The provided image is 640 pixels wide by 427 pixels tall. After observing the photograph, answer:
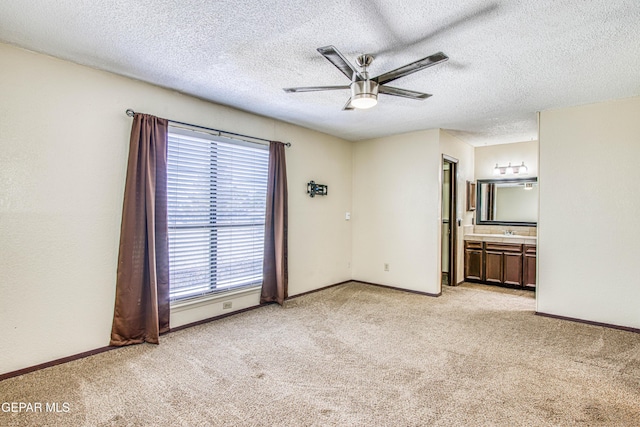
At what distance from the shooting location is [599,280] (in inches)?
147

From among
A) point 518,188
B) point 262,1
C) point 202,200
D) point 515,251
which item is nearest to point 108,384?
point 202,200

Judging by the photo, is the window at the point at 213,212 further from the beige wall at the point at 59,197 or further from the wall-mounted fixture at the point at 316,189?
the wall-mounted fixture at the point at 316,189

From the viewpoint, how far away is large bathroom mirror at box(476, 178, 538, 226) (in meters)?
5.91

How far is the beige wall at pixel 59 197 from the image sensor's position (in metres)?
2.52

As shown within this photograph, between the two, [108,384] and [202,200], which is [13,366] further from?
[202,200]

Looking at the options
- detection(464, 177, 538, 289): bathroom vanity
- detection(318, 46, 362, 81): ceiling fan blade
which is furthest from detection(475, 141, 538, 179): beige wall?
detection(318, 46, 362, 81): ceiling fan blade

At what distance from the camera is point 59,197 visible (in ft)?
8.98

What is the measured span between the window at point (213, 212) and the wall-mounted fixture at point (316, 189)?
855 mm

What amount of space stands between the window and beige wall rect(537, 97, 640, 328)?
11.8ft

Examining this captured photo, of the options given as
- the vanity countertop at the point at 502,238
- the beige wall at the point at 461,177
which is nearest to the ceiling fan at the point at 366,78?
the beige wall at the point at 461,177

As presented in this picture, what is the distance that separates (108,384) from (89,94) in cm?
241

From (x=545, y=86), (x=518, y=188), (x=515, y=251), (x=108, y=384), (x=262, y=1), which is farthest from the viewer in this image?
(x=518, y=188)

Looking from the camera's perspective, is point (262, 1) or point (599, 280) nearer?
point (262, 1)

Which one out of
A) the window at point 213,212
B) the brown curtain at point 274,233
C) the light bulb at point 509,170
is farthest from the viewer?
the light bulb at point 509,170
